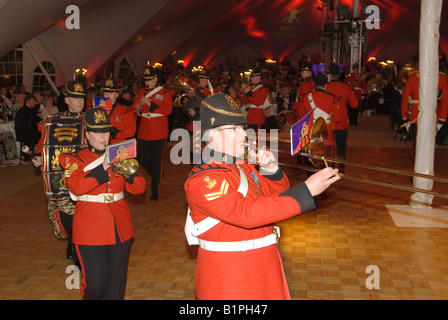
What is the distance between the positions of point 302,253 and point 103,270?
2555 millimetres

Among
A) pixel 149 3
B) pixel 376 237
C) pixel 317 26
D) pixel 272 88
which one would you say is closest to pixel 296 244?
pixel 376 237

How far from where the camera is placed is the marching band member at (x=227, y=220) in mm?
2682

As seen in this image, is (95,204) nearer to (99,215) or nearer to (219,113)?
(99,215)

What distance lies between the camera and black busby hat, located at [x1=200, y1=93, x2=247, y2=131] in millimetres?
2765

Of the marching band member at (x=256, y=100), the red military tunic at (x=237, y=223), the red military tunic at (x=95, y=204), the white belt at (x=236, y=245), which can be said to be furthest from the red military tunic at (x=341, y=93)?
the white belt at (x=236, y=245)

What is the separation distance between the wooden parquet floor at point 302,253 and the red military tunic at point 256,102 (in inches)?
112

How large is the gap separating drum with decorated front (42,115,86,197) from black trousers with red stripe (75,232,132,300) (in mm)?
1183

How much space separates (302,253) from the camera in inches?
227

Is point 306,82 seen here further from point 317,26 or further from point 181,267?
point 317,26

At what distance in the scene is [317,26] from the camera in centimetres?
3994

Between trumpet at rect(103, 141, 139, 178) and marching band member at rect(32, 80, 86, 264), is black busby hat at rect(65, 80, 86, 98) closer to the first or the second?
marching band member at rect(32, 80, 86, 264)

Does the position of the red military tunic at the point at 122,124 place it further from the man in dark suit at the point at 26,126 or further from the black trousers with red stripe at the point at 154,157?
the man in dark suit at the point at 26,126
